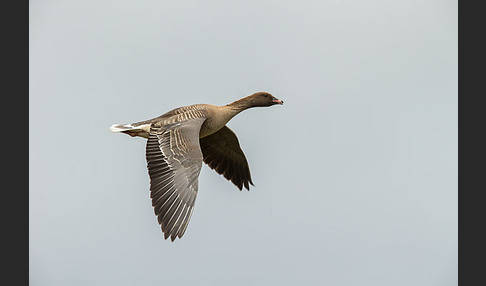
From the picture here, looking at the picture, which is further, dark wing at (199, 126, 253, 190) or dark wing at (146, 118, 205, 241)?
dark wing at (199, 126, 253, 190)

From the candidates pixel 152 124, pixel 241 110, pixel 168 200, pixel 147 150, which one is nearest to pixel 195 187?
pixel 168 200

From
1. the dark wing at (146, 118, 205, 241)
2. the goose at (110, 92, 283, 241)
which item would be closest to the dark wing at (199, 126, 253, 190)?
the goose at (110, 92, 283, 241)

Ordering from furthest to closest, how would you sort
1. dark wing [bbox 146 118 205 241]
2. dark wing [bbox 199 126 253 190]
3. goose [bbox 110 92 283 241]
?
dark wing [bbox 199 126 253 190]
goose [bbox 110 92 283 241]
dark wing [bbox 146 118 205 241]

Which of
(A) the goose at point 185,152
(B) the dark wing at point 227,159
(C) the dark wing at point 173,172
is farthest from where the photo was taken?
(B) the dark wing at point 227,159

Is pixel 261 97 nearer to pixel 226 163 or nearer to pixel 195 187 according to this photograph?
pixel 226 163

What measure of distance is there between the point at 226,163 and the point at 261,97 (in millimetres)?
1859

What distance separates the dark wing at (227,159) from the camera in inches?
557

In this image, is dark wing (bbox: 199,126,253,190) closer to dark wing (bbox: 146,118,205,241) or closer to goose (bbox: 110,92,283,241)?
goose (bbox: 110,92,283,241)

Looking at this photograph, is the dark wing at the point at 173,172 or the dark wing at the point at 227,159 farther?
the dark wing at the point at 227,159

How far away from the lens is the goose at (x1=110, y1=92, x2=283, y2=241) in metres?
9.66

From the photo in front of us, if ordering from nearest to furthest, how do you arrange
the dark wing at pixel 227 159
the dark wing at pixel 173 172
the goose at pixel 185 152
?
the dark wing at pixel 173 172, the goose at pixel 185 152, the dark wing at pixel 227 159

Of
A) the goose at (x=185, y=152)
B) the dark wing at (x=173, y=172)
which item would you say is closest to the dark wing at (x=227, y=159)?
the goose at (x=185, y=152)

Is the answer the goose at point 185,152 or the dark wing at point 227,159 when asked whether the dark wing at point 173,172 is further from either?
the dark wing at point 227,159

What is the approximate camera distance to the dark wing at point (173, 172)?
9539 millimetres
